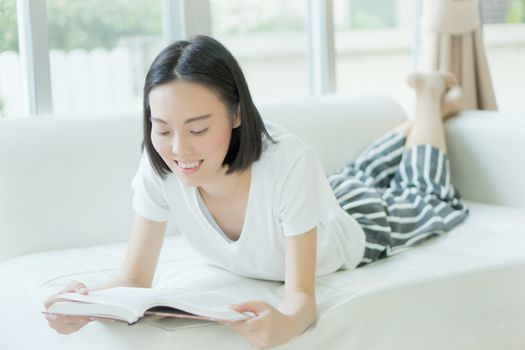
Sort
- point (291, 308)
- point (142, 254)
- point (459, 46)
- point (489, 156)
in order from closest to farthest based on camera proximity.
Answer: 1. point (291, 308)
2. point (142, 254)
3. point (489, 156)
4. point (459, 46)

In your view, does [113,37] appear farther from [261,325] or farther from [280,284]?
[261,325]

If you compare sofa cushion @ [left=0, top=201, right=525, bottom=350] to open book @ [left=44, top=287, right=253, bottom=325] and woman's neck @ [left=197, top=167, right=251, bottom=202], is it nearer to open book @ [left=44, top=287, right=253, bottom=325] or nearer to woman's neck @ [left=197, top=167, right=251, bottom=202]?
open book @ [left=44, top=287, right=253, bottom=325]

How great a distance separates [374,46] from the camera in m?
→ 5.97

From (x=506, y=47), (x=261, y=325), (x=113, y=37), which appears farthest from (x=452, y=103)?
(x=113, y=37)

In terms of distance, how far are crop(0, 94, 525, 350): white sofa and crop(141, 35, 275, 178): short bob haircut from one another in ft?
1.06

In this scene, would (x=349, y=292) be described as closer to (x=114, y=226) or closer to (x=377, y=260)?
(x=377, y=260)

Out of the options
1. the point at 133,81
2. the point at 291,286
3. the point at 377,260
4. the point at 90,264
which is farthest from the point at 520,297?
the point at 133,81

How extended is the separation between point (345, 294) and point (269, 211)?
24 cm

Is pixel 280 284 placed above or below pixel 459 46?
below

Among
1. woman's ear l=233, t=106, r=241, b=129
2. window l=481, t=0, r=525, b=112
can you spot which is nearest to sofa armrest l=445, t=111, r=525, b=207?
woman's ear l=233, t=106, r=241, b=129

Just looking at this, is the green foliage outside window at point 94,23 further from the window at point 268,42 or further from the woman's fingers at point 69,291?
the woman's fingers at point 69,291

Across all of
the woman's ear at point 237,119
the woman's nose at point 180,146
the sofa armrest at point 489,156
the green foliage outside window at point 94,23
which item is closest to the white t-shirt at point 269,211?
the woman's ear at point 237,119

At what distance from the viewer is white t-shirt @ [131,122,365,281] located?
1.93 meters

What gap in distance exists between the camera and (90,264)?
2246mm
